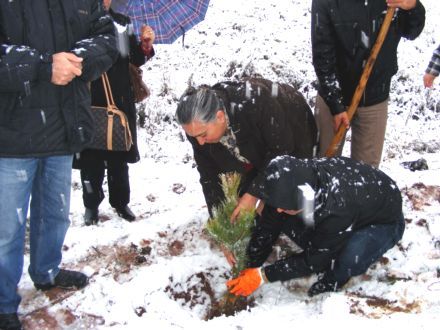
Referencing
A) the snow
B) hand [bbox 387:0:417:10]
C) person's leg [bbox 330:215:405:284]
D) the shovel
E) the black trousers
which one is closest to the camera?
the snow

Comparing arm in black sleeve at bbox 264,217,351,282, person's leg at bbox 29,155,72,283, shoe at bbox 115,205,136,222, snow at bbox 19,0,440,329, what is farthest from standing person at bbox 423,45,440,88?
person's leg at bbox 29,155,72,283

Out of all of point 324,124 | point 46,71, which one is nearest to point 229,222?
point 46,71

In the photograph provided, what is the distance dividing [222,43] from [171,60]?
1.19m

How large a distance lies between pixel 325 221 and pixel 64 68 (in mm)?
1788

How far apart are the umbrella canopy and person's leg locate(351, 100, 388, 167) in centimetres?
151

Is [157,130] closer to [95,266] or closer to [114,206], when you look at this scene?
[114,206]

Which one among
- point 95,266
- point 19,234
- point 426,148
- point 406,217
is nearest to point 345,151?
point 426,148

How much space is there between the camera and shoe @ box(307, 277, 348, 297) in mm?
3254

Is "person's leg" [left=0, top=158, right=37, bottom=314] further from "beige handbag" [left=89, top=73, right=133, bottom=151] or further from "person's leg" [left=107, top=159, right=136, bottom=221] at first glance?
"person's leg" [left=107, top=159, right=136, bottom=221]

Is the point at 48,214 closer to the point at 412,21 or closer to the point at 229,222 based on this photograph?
the point at 229,222

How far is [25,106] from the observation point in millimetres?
2408

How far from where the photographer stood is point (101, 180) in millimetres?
3777

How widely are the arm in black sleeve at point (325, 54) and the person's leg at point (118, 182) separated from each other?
1719 mm

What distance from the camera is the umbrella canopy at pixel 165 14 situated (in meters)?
3.56
